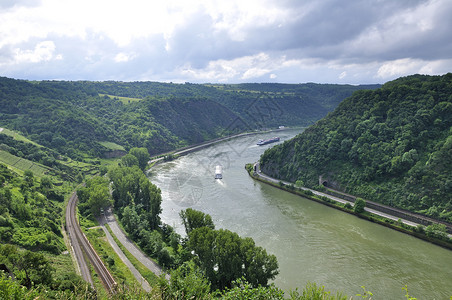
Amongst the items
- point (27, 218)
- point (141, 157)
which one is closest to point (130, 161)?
point (141, 157)

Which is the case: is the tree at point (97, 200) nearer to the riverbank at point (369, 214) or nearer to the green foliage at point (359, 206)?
the riverbank at point (369, 214)

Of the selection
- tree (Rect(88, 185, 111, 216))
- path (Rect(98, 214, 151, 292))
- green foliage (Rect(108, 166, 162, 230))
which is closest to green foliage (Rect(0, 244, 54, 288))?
path (Rect(98, 214, 151, 292))

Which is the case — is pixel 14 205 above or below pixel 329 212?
above

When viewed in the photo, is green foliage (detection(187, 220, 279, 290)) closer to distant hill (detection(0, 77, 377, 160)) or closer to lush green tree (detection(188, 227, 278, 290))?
lush green tree (detection(188, 227, 278, 290))

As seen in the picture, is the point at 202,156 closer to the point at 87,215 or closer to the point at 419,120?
the point at 87,215

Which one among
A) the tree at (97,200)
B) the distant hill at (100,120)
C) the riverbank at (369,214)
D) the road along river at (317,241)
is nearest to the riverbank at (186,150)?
the distant hill at (100,120)

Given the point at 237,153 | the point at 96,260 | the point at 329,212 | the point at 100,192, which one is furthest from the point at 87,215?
the point at 237,153

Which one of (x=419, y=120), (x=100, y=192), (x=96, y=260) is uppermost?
(x=419, y=120)
